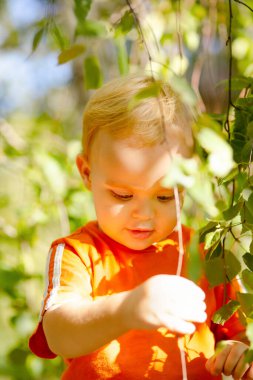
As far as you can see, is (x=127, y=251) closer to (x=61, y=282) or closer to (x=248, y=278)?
(x=61, y=282)

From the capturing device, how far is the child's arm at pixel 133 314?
0.91 m

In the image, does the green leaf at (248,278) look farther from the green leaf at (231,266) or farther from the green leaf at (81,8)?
the green leaf at (81,8)

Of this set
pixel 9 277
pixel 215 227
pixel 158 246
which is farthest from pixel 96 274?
pixel 9 277

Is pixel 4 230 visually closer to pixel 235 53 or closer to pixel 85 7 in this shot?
pixel 235 53

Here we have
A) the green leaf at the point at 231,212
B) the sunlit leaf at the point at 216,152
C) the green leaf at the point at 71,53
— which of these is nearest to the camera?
the sunlit leaf at the point at 216,152

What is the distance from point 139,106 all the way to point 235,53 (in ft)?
3.46

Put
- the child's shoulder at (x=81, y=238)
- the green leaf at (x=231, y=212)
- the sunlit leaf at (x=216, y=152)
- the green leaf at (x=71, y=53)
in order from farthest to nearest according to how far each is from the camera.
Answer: the child's shoulder at (x=81, y=238)
the green leaf at (x=71, y=53)
the green leaf at (x=231, y=212)
the sunlit leaf at (x=216, y=152)

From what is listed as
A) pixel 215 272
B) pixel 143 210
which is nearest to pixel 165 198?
pixel 143 210

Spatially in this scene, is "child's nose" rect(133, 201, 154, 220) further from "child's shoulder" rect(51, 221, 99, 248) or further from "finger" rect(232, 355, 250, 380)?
"finger" rect(232, 355, 250, 380)

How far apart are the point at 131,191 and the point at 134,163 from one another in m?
0.05

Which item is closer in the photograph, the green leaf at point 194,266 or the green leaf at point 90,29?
the green leaf at point 194,266

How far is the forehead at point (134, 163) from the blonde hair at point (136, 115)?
1 centimetres

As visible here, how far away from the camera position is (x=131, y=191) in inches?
47.1

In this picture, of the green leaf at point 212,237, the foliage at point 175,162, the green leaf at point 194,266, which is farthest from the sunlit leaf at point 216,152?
the green leaf at point 212,237
